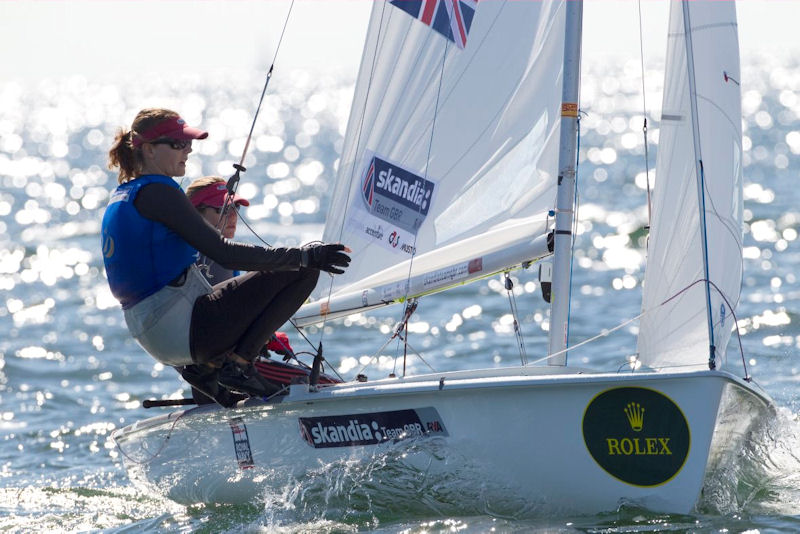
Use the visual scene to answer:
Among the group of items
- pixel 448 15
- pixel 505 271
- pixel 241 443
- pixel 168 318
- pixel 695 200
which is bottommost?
pixel 241 443

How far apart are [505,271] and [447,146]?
0.55m

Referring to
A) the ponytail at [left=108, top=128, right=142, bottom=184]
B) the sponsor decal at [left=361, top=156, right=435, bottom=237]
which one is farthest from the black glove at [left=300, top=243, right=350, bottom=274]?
the sponsor decal at [left=361, top=156, right=435, bottom=237]

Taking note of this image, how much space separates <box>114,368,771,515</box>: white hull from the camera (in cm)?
360

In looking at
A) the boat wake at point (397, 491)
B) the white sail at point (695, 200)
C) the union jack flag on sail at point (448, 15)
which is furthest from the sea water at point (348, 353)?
the union jack flag on sail at point (448, 15)

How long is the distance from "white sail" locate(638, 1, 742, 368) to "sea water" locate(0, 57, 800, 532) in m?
0.49

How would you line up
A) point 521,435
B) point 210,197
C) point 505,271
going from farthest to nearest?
point 210,197 < point 505,271 < point 521,435

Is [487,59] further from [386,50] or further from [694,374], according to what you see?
[694,374]

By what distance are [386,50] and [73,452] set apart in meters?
2.90

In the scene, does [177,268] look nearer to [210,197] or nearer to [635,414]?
[210,197]

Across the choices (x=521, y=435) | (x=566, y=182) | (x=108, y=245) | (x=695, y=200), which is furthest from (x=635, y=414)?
(x=108, y=245)

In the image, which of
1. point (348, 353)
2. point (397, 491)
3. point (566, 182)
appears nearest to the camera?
point (397, 491)

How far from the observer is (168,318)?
12.6 feet

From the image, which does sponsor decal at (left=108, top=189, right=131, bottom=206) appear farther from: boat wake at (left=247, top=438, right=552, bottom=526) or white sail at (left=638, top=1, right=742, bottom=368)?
white sail at (left=638, top=1, right=742, bottom=368)

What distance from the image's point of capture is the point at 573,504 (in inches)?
148
